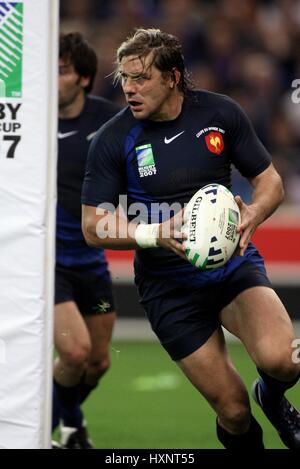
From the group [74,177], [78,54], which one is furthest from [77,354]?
[78,54]

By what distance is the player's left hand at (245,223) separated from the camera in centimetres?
548

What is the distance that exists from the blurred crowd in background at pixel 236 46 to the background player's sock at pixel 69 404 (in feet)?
19.3

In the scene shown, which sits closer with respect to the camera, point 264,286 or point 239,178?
point 264,286

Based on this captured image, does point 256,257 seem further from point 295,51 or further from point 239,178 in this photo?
point 295,51

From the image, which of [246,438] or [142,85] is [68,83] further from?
[246,438]

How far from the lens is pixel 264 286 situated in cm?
572

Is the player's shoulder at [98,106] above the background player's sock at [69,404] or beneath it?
above

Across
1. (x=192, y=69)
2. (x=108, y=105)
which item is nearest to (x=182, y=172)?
(x=108, y=105)

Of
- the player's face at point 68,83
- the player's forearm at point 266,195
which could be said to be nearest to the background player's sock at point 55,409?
the player's face at point 68,83

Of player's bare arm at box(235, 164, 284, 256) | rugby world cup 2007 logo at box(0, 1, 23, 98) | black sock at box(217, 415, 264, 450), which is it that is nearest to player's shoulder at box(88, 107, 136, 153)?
rugby world cup 2007 logo at box(0, 1, 23, 98)

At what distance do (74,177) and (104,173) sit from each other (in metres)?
1.82

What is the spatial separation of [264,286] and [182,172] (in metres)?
0.73

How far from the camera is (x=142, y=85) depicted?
5617 mm
